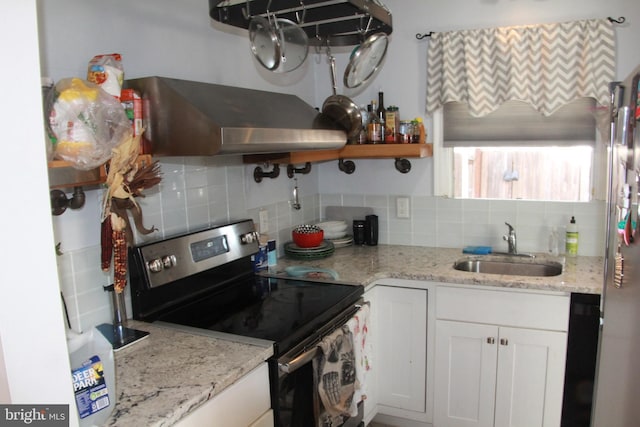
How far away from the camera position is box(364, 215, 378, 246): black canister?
3.13m

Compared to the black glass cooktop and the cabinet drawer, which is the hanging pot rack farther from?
the cabinet drawer

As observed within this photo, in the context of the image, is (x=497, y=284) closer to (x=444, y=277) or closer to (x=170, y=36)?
(x=444, y=277)

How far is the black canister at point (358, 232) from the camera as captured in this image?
3160mm

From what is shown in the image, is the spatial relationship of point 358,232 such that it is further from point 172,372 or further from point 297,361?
point 172,372

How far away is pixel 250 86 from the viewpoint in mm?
2611

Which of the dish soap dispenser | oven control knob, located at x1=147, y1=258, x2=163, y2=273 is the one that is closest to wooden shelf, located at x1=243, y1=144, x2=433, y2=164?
the dish soap dispenser

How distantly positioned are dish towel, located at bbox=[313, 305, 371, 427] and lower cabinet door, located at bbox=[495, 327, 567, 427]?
2.28 ft

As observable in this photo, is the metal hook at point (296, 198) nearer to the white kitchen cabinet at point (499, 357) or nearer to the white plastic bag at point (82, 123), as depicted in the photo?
the white kitchen cabinet at point (499, 357)

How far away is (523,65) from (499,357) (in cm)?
148

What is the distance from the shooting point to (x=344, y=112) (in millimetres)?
2670

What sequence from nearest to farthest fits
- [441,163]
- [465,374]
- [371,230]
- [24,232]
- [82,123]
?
[24,232], [82,123], [465,374], [441,163], [371,230]

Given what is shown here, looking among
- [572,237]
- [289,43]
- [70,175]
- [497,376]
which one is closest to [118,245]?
[70,175]

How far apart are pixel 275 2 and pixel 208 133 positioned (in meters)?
0.47

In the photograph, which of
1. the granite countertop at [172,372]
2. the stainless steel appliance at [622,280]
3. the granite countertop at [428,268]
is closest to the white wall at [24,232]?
the granite countertop at [172,372]
